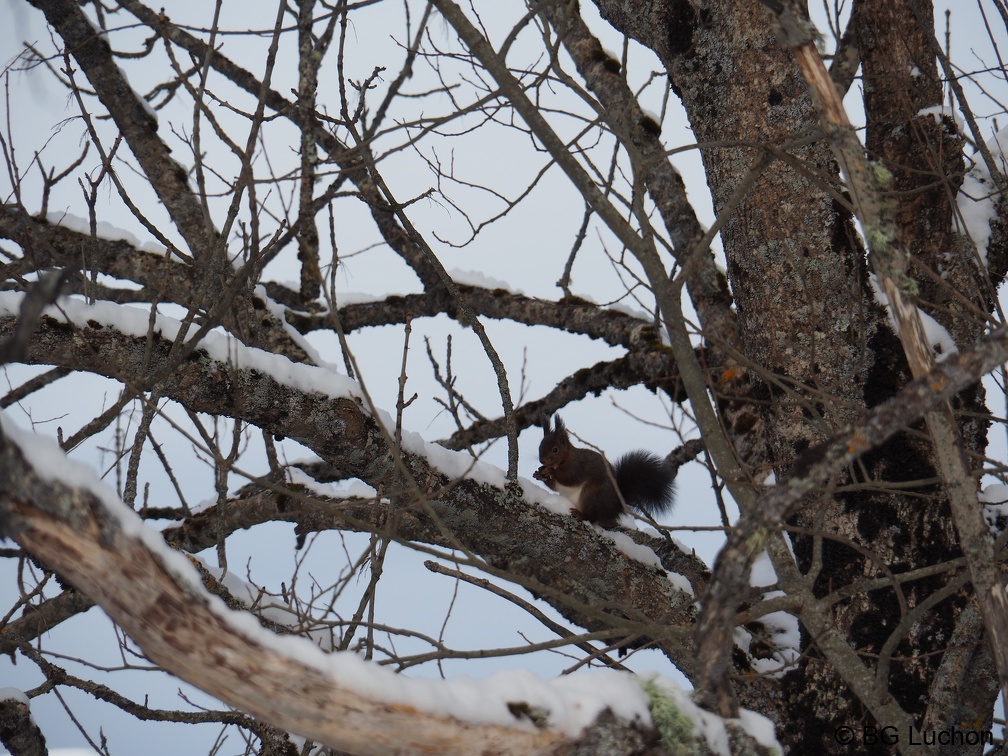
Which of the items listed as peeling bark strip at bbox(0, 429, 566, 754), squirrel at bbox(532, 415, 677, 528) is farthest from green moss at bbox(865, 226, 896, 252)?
squirrel at bbox(532, 415, 677, 528)

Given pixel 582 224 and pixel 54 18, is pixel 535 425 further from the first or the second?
pixel 54 18

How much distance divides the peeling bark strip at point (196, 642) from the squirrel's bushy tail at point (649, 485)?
10.1 feet

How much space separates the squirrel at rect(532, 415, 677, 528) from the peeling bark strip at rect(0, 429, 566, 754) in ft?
8.48

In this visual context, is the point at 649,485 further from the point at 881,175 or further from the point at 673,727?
the point at 673,727

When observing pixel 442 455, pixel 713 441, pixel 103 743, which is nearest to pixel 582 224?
pixel 442 455

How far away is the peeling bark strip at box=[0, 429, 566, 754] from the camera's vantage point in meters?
1.10

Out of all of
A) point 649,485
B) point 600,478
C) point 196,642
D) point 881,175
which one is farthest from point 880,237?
point 649,485

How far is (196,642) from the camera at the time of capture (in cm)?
118

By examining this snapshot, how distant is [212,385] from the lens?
8.87 feet

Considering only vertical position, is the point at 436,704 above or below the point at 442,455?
below

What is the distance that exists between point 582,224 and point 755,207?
1234 mm

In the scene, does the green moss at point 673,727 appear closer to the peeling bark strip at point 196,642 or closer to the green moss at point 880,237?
the peeling bark strip at point 196,642

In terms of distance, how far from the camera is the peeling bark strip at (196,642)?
1.10m

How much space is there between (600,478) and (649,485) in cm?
30
